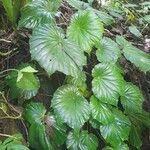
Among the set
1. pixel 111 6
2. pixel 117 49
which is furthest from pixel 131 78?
pixel 111 6

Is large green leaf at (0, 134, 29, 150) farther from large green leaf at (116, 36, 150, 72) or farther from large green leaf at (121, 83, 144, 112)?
large green leaf at (116, 36, 150, 72)

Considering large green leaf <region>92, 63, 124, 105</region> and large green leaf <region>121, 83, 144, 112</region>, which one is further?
large green leaf <region>121, 83, 144, 112</region>

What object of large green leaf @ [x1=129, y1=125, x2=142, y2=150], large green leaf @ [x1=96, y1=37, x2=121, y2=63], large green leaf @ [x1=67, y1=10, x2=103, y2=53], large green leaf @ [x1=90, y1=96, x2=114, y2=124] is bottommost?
large green leaf @ [x1=129, y1=125, x2=142, y2=150]

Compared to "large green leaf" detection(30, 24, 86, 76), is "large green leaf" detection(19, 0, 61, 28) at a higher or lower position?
higher

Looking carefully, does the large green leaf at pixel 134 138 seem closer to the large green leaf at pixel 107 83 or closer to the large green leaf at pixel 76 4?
the large green leaf at pixel 107 83

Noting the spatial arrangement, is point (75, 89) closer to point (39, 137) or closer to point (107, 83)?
point (107, 83)

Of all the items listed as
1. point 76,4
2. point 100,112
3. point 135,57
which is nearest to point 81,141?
point 100,112

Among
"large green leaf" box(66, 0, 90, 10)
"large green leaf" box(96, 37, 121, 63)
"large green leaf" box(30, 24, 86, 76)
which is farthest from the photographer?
"large green leaf" box(66, 0, 90, 10)

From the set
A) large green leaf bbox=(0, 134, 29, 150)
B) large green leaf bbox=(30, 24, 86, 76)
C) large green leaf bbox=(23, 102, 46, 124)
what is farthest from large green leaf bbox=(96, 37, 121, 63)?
large green leaf bbox=(0, 134, 29, 150)
